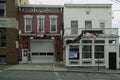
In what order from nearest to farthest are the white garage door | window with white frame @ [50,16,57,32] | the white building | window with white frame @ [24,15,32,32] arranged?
1. the white building
2. window with white frame @ [24,15,32,32]
3. window with white frame @ [50,16,57,32]
4. the white garage door

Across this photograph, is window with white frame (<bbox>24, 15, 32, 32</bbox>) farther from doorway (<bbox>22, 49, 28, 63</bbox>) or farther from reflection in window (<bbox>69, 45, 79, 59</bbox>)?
reflection in window (<bbox>69, 45, 79, 59</bbox>)

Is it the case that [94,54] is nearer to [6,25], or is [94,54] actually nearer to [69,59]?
[69,59]

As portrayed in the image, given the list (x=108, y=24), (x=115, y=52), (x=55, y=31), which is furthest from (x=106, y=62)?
(x=55, y=31)

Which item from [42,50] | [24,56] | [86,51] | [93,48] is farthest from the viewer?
[42,50]

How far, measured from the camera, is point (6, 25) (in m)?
47.0

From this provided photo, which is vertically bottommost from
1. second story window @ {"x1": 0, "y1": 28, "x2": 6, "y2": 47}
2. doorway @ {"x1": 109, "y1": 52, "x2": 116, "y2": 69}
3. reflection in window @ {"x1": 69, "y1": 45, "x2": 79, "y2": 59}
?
doorway @ {"x1": 109, "y1": 52, "x2": 116, "y2": 69}

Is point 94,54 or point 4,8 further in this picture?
point 4,8

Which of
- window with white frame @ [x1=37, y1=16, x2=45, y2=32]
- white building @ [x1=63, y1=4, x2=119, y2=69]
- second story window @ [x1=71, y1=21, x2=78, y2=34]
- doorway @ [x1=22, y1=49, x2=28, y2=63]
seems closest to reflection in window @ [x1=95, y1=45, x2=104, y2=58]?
white building @ [x1=63, y1=4, x2=119, y2=69]

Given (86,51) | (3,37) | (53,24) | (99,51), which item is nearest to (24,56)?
(3,37)

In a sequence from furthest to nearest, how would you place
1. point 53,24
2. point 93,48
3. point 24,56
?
point 53,24, point 24,56, point 93,48

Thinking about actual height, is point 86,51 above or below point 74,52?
above

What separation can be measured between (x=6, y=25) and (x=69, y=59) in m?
10.8

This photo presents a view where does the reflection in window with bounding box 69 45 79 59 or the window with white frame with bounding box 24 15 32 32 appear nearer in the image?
the reflection in window with bounding box 69 45 79 59

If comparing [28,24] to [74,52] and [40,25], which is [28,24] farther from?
[74,52]
